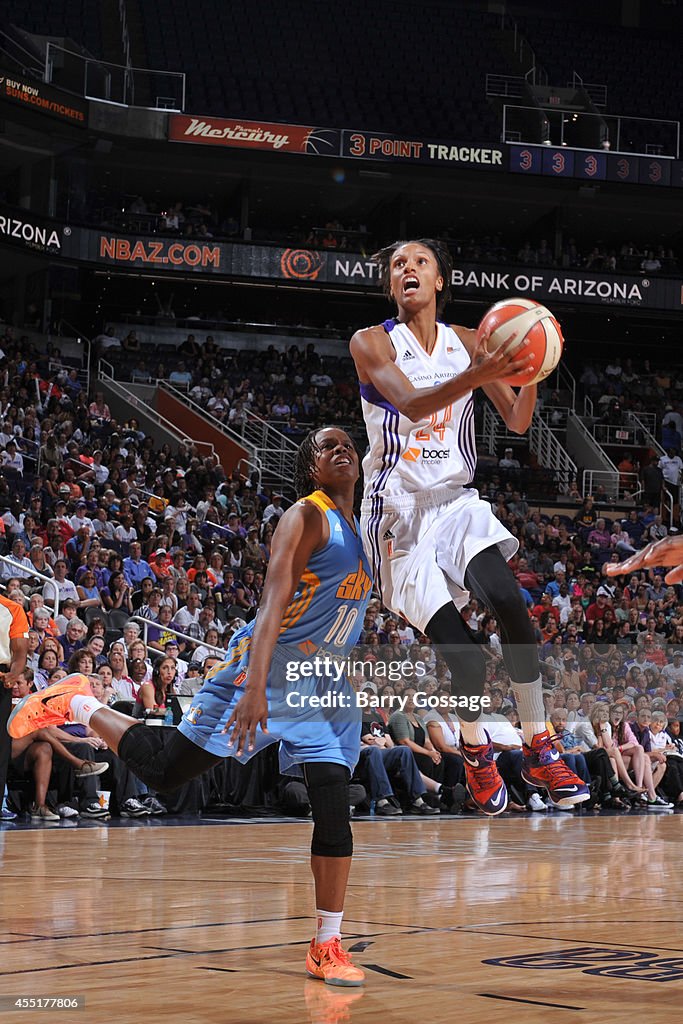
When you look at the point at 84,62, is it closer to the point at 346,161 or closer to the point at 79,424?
the point at 346,161

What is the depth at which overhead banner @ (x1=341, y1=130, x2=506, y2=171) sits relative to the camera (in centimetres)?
2644

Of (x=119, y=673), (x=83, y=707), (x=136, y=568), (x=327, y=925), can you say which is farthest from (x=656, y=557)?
(x=136, y=568)

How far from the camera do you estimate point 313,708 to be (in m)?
4.65

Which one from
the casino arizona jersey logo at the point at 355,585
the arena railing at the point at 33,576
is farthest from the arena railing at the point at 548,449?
the casino arizona jersey logo at the point at 355,585

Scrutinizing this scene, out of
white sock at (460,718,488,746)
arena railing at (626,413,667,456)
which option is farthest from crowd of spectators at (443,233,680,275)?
white sock at (460,718,488,746)

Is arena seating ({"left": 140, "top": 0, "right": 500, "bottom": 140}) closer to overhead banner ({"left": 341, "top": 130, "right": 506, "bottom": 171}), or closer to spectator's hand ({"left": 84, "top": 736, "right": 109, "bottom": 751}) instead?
overhead banner ({"left": 341, "top": 130, "right": 506, "bottom": 171})

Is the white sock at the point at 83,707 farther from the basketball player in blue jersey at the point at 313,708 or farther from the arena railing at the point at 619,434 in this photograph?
the arena railing at the point at 619,434

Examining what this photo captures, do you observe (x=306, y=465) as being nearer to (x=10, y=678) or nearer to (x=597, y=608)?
(x=10, y=678)

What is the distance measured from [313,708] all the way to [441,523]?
845mm

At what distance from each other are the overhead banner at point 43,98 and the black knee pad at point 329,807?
22.0 metres

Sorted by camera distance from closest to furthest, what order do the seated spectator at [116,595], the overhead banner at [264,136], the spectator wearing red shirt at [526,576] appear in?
the seated spectator at [116,595], the spectator wearing red shirt at [526,576], the overhead banner at [264,136]

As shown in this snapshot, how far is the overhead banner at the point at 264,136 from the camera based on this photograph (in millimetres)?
25938

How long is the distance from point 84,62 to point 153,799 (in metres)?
18.7

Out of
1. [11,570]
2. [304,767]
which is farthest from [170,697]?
[304,767]
